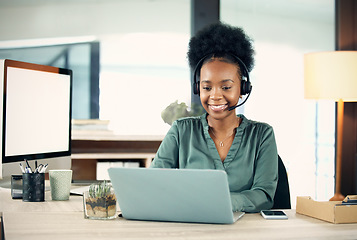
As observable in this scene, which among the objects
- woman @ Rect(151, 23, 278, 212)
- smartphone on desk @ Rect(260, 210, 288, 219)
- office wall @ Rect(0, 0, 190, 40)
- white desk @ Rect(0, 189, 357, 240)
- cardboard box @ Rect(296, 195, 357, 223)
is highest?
office wall @ Rect(0, 0, 190, 40)

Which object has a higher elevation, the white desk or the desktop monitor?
the desktop monitor

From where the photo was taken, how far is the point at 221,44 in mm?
1752

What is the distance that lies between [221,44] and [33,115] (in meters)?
0.79

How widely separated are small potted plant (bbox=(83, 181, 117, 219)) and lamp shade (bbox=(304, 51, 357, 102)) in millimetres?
2383

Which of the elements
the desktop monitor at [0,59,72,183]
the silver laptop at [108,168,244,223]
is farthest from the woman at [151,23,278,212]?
the desktop monitor at [0,59,72,183]

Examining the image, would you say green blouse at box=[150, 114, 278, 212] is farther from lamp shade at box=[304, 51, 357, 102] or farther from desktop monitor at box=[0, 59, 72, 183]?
lamp shade at box=[304, 51, 357, 102]

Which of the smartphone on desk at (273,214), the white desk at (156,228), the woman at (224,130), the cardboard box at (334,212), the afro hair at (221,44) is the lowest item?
the white desk at (156,228)

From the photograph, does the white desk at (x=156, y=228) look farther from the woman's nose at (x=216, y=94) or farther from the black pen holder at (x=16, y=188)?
the woman's nose at (x=216, y=94)

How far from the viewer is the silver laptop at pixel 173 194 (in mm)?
1200

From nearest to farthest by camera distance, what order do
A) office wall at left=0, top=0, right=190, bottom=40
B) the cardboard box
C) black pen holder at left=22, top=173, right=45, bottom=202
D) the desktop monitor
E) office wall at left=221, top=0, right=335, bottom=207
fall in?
the cardboard box < black pen holder at left=22, top=173, right=45, bottom=202 < the desktop monitor < office wall at left=0, top=0, right=190, bottom=40 < office wall at left=221, top=0, right=335, bottom=207

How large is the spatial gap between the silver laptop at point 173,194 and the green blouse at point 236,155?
1.20ft

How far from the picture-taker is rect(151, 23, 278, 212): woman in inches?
66.6

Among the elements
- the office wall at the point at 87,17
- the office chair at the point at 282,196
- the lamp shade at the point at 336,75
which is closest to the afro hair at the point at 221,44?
the office chair at the point at 282,196

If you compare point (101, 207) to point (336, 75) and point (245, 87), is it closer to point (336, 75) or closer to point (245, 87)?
point (245, 87)
